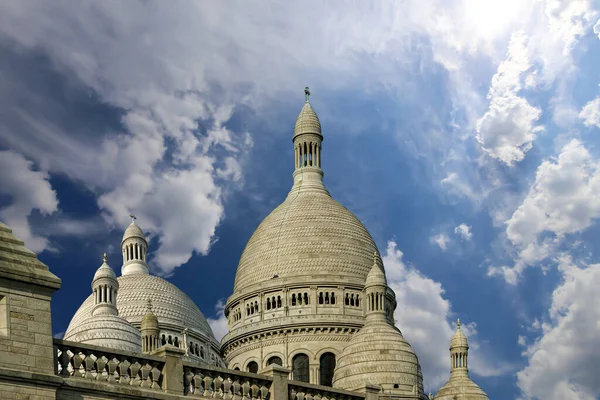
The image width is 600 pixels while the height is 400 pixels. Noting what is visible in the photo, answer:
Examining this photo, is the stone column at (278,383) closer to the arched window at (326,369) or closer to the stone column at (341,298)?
the arched window at (326,369)

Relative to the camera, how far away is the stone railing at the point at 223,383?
59.6 feet

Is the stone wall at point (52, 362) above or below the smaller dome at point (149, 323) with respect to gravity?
below

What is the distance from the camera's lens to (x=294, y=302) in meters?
75.9

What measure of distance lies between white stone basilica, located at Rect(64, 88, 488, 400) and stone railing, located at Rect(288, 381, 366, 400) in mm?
43172

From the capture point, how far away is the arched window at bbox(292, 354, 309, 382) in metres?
73.7

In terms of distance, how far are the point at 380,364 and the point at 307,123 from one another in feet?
84.7

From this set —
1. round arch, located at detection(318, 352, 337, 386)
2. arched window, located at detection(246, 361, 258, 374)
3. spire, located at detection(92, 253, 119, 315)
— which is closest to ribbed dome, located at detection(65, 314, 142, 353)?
spire, located at detection(92, 253, 119, 315)

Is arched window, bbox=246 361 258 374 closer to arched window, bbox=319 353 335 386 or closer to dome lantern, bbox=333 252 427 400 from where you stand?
arched window, bbox=319 353 335 386

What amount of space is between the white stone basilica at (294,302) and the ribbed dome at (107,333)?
8 cm

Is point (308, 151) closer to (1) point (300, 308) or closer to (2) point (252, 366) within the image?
(1) point (300, 308)

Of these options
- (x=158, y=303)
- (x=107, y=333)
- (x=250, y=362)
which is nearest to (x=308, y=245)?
(x=250, y=362)

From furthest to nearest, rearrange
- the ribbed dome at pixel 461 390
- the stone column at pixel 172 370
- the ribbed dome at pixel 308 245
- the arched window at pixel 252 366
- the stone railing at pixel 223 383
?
1. the ribbed dome at pixel 308 245
2. the arched window at pixel 252 366
3. the ribbed dome at pixel 461 390
4. the stone railing at pixel 223 383
5. the stone column at pixel 172 370

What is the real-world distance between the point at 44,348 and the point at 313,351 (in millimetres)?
58037

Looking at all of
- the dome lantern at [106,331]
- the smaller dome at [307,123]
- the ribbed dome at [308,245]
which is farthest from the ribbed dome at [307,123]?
the dome lantern at [106,331]
